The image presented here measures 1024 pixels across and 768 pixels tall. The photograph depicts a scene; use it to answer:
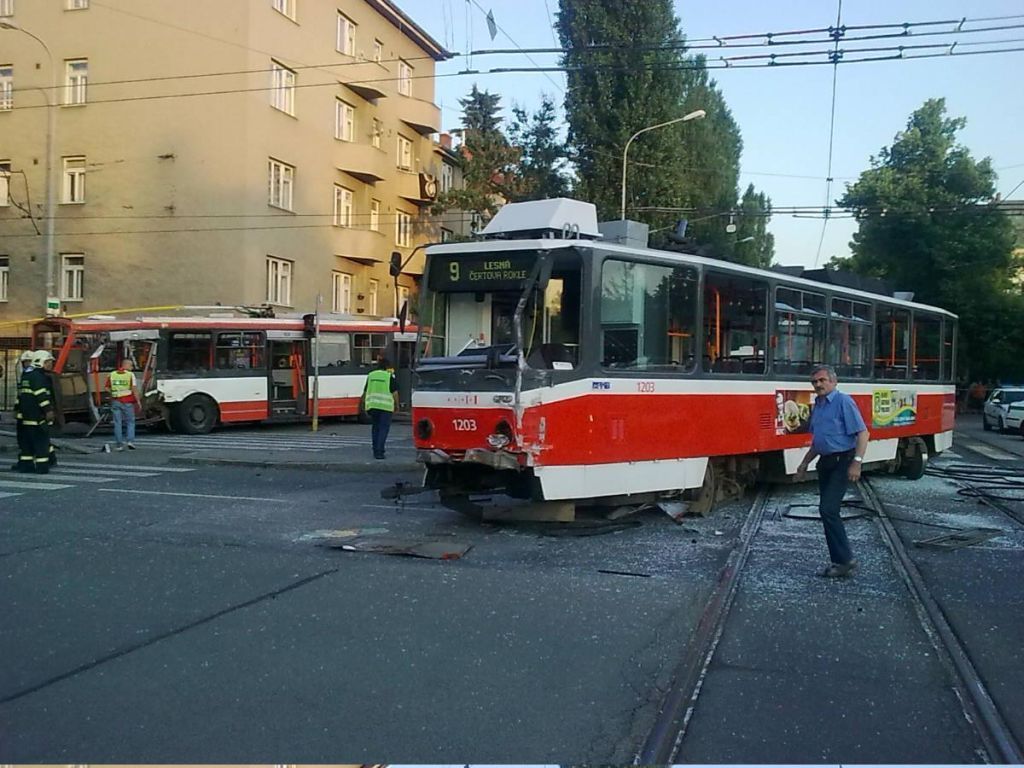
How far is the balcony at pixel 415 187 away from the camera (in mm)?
39000

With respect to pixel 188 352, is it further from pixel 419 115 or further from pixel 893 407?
pixel 419 115

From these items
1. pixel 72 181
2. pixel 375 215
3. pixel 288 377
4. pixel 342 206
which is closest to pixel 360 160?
pixel 342 206

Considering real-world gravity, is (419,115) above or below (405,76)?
below

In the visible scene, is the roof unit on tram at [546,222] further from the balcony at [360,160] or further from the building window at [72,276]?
the balcony at [360,160]

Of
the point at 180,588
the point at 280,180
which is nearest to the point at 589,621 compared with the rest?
the point at 180,588

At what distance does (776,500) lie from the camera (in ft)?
42.3

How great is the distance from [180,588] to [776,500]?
835 centimetres

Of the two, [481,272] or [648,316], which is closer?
[481,272]

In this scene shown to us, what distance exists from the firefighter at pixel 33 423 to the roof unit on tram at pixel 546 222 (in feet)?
26.8

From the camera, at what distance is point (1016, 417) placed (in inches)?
1255

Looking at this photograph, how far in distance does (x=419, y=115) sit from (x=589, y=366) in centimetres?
3229

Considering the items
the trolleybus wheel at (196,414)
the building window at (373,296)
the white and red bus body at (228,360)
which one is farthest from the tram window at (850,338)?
the building window at (373,296)

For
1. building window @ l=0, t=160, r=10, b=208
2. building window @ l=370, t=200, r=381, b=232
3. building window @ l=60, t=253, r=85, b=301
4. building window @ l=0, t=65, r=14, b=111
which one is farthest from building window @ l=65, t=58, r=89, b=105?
building window @ l=370, t=200, r=381, b=232

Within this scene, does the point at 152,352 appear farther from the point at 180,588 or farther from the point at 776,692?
the point at 776,692
